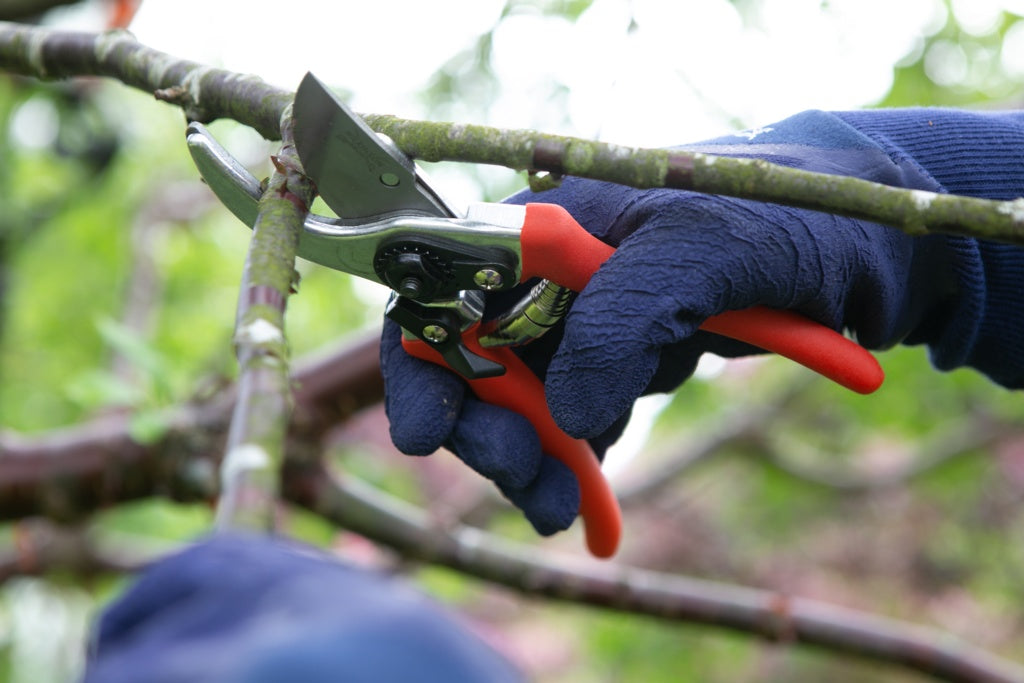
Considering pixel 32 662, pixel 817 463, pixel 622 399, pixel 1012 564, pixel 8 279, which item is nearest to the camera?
pixel 622 399

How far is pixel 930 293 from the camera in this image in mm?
1195

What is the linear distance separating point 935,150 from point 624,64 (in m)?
0.77

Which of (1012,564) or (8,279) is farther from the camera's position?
(1012,564)

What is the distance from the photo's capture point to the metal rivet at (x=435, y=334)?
1079 millimetres

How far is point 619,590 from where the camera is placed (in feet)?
8.52

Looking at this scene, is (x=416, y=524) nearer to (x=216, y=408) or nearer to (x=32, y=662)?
(x=216, y=408)

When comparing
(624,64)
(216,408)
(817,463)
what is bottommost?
(817,463)

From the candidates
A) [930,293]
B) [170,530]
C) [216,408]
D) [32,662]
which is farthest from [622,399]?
[32,662]

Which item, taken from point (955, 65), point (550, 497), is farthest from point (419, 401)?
point (955, 65)

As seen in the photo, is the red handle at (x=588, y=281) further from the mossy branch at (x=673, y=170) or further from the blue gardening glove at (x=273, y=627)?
the blue gardening glove at (x=273, y=627)

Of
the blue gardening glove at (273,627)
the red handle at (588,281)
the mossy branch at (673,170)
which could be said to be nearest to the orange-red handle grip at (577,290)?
the red handle at (588,281)

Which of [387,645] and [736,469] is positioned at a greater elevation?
[387,645]

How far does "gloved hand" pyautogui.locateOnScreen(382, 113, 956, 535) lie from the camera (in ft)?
3.18

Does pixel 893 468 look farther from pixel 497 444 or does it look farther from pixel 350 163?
pixel 350 163
